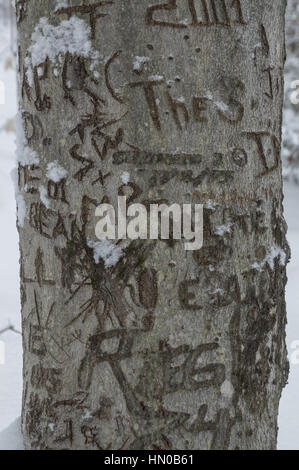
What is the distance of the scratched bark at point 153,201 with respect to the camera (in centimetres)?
111

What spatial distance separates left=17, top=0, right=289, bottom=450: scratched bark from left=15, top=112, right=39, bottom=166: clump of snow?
2cm

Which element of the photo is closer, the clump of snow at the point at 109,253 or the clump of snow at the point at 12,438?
the clump of snow at the point at 109,253

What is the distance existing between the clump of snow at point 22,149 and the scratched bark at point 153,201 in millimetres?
20

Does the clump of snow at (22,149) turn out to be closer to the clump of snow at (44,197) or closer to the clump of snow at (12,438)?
the clump of snow at (44,197)

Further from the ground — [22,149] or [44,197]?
[22,149]

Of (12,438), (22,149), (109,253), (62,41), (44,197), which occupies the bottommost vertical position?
(12,438)

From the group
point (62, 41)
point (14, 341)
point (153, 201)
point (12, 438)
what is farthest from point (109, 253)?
point (14, 341)

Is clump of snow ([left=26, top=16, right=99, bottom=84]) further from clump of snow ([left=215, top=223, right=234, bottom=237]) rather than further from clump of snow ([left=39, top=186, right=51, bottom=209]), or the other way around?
clump of snow ([left=215, top=223, right=234, bottom=237])

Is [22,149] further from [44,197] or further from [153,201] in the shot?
[153,201]

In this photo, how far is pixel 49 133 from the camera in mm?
1174

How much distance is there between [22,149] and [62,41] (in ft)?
0.89

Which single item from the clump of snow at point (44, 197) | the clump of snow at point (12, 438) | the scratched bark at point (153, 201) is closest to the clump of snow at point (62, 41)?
the scratched bark at point (153, 201)

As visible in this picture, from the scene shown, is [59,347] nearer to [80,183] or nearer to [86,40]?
[80,183]

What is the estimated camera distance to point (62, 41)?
3.72 ft
